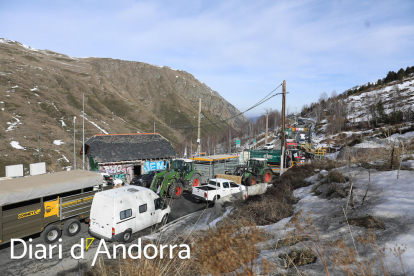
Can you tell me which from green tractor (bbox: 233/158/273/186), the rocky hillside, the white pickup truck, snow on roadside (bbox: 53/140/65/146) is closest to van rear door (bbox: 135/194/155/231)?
the white pickup truck

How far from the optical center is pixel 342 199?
7559 millimetres

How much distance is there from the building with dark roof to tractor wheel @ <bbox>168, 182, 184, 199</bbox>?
353 inches

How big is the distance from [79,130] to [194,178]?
57.3 m

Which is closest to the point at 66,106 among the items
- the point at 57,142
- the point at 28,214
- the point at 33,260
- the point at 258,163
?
the point at 57,142

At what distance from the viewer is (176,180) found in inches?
676

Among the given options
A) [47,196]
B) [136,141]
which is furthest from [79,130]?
[47,196]

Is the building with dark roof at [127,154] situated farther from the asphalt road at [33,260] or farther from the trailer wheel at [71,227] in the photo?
the trailer wheel at [71,227]

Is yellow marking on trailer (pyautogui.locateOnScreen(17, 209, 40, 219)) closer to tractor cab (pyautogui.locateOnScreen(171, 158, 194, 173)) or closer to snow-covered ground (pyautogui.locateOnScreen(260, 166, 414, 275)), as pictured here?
snow-covered ground (pyautogui.locateOnScreen(260, 166, 414, 275))

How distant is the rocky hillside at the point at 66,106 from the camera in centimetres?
4606

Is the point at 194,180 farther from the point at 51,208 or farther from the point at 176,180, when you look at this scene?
the point at 51,208

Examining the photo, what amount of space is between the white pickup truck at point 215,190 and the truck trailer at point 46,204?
6248mm

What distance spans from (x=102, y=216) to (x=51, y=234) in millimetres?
2461

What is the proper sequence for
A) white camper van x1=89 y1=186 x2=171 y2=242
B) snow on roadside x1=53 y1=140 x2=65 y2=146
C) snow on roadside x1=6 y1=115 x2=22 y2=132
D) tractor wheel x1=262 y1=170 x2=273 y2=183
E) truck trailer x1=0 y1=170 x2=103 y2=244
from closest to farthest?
truck trailer x1=0 y1=170 x2=103 y2=244
white camper van x1=89 y1=186 x2=171 y2=242
tractor wheel x1=262 y1=170 x2=273 y2=183
snow on roadside x1=53 y1=140 x2=65 y2=146
snow on roadside x1=6 y1=115 x2=22 y2=132

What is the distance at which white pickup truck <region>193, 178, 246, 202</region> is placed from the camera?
48.3ft
